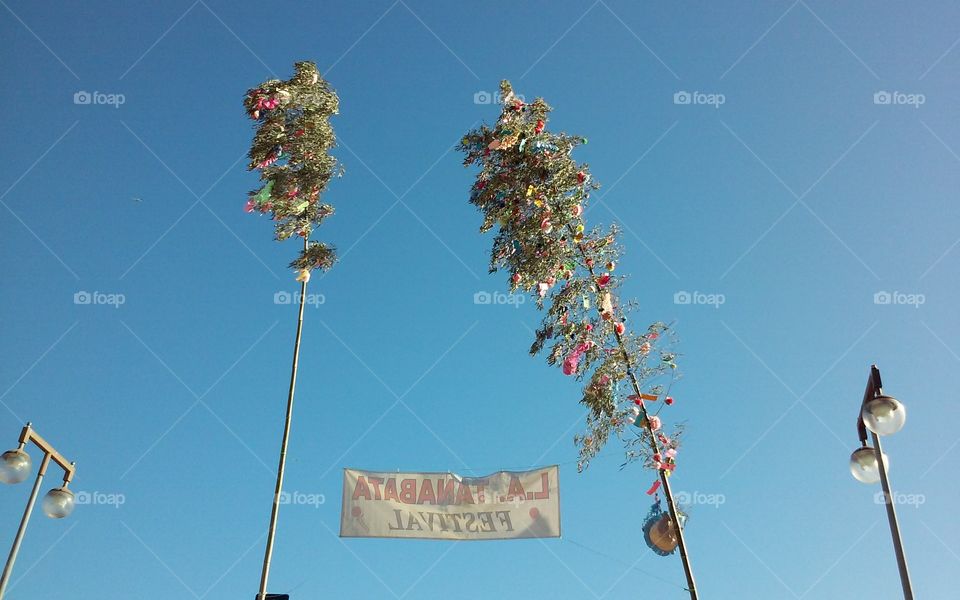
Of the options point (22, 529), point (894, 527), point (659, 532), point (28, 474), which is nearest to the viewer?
point (894, 527)

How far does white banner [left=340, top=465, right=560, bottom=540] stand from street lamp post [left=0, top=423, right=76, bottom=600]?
3.94m

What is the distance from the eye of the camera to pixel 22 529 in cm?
978

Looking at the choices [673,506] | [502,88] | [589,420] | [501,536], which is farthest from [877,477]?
[502,88]

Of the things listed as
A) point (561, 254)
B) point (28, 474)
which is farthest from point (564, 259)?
point (28, 474)

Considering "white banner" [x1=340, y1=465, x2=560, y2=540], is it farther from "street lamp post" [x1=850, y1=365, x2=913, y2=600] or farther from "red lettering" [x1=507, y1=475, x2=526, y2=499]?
"street lamp post" [x1=850, y1=365, x2=913, y2=600]

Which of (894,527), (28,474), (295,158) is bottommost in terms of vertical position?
(894,527)

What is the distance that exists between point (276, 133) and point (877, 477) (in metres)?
10.1

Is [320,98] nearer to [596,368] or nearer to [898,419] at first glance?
[596,368]

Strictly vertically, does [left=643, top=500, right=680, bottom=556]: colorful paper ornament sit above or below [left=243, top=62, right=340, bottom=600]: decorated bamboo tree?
below

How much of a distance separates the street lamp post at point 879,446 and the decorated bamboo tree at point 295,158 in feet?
25.6

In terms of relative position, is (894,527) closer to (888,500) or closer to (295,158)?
(888,500)

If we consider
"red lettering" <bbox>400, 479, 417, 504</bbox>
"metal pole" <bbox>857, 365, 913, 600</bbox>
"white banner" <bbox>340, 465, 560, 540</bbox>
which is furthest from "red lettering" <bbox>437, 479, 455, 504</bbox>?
"metal pole" <bbox>857, 365, 913, 600</bbox>

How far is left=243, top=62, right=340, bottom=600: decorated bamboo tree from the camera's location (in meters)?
12.0

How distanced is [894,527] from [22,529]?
10554 millimetres
